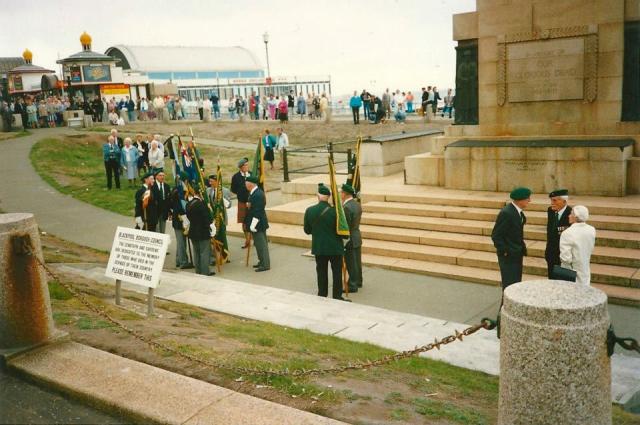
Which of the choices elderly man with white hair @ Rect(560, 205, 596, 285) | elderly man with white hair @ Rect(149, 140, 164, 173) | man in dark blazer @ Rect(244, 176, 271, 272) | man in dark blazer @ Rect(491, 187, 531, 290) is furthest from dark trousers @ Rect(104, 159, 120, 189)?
elderly man with white hair @ Rect(560, 205, 596, 285)

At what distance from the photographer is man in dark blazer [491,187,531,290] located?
8.59 metres

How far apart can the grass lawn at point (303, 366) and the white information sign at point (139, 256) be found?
0.46m

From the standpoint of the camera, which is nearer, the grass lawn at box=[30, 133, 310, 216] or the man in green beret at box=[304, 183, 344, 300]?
the man in green beret at box=[304, 183, 344, 300]

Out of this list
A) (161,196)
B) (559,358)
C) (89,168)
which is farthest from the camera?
(89,168)

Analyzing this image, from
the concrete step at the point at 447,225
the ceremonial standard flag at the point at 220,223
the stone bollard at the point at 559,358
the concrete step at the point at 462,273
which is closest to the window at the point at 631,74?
the concrete step at the point at 447,225

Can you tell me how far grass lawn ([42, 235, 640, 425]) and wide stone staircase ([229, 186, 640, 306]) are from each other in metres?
4.22

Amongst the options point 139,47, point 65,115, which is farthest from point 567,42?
point 139,47

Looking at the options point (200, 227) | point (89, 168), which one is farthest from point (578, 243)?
point (89, 168)

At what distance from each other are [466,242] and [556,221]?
3.35 m

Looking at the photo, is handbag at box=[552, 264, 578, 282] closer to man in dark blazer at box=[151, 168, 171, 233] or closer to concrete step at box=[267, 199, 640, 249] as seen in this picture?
concrete step at box=[267, 199, 640, 249]

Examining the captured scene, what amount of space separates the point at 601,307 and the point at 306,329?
197 inches

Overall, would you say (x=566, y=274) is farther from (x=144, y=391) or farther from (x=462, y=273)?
(x=144, y=391)

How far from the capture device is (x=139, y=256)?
26.8ft

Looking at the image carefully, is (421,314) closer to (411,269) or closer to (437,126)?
(411,269)
